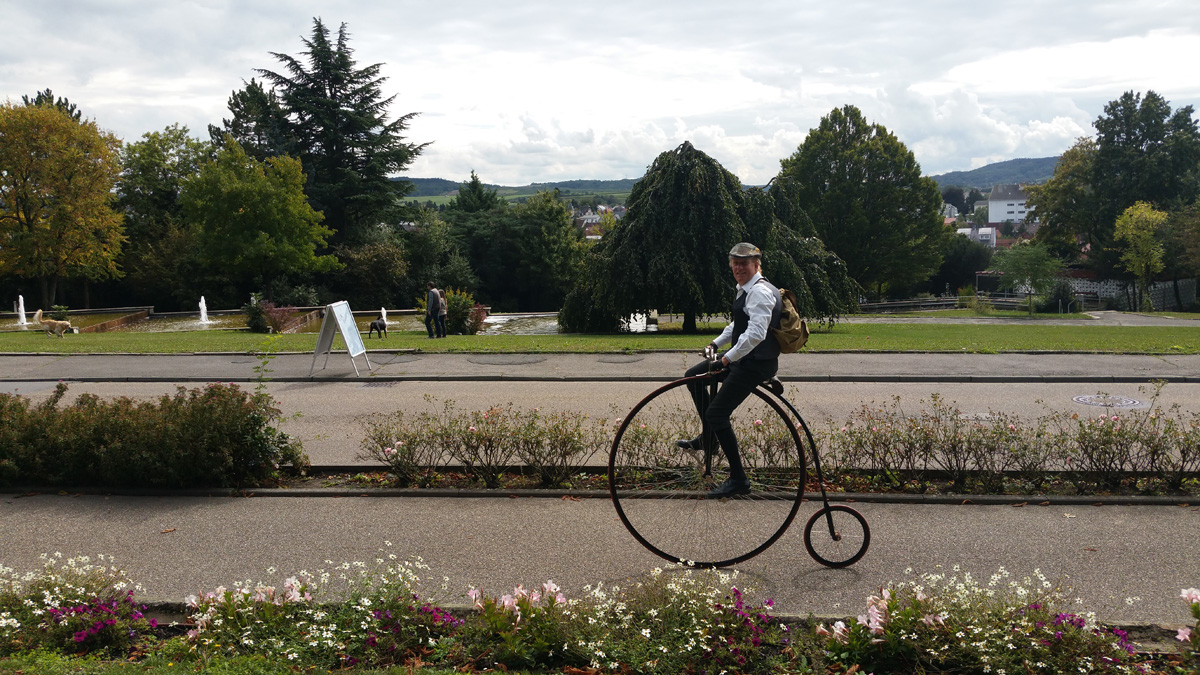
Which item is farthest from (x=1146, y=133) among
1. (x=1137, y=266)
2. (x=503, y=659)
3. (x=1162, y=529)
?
(x=503, y=659)

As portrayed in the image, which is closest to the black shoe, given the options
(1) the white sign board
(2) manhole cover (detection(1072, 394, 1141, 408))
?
(2) manhole cover (detection(1072, 394, 1141, 408))

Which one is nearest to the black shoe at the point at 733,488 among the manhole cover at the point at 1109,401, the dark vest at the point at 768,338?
the dark vest at the point at 768,338

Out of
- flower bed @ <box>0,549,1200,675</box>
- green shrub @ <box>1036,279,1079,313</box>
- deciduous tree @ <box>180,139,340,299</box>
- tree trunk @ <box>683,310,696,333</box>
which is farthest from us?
green shrub @ <box>1036,279,1079,313</box>

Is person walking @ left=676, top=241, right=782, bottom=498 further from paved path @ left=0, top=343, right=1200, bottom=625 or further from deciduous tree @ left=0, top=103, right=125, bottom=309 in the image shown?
deciduous tree @ left=0, top=103, right=125, bottom=309

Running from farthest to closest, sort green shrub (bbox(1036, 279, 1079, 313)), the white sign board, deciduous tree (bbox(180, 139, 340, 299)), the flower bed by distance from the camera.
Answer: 1. green shrub (bbox(1036, 279, 1079, 313))
2. deciduous tree (bbox(180, 139, 340, 299))
3. the white sign board
4. the flower bed

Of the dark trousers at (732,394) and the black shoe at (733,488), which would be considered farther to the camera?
the black shoe at (733,488)

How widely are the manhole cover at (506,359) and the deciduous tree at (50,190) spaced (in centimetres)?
3721

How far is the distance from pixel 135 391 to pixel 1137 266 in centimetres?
6650

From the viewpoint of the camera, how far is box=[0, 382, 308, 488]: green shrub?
23.4ft

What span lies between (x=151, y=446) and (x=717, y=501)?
5.03m

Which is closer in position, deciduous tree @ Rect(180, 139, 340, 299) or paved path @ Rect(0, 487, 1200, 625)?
paved path @ Rect(0, 487, 1200, 625)

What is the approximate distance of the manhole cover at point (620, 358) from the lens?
52.9 feet

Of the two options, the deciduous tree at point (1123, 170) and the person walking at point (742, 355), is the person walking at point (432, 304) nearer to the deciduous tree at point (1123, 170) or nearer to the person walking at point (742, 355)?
the person walking at point (742, 355)

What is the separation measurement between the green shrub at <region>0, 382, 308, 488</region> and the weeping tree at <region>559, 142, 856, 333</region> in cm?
1950
